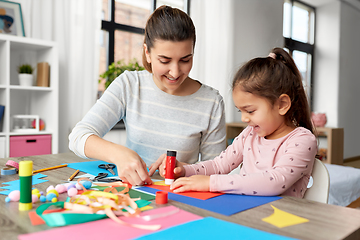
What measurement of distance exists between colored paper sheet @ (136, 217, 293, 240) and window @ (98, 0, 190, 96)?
102 inches

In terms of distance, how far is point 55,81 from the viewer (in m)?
2.32

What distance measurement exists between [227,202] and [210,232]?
20 cm

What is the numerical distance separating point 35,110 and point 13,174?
64.6 inches

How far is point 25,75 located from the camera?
7.27 ft

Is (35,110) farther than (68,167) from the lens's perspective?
Answer: Yes

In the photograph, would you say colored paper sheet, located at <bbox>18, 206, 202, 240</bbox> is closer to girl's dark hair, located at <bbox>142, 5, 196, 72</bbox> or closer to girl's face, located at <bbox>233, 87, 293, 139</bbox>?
girl's face, located at <bbox>233, 87, 293, 139</bbox>

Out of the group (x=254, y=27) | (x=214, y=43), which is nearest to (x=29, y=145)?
(x=214, y=43)

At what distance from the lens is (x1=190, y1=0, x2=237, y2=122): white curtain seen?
360cm

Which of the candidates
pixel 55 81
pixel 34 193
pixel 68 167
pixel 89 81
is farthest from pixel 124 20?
pixel 34 193

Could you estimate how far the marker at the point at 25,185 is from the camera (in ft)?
1.99

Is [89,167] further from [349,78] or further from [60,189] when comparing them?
[349,78]

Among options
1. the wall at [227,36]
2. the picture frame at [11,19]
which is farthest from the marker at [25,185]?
the wall at [227,36]

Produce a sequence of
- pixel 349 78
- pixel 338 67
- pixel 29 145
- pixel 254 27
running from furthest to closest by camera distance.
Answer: pixel 349 78 → pixel 338 67 → pixel 254 27 → pixel 29 145

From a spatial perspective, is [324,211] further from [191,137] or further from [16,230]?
[191,137]
